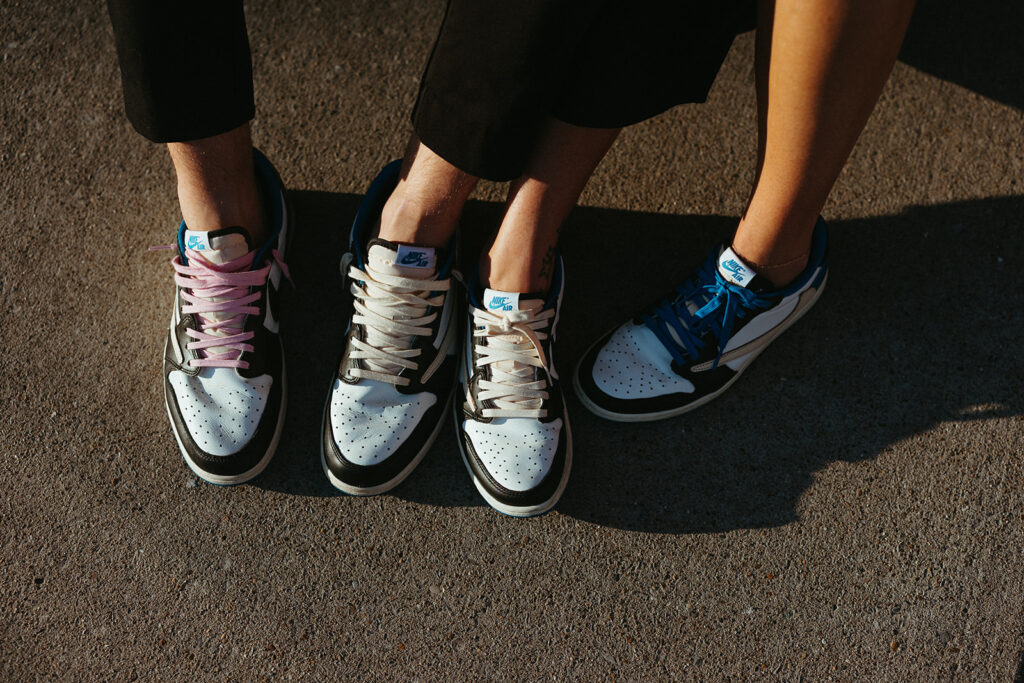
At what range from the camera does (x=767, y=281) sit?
138 centimetres

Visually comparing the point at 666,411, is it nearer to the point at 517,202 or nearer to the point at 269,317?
the point at 517,202

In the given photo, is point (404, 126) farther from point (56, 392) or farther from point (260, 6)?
point (56, 392)

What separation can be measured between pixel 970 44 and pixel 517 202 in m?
1.31

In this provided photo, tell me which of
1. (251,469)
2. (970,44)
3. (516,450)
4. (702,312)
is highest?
(970,44)

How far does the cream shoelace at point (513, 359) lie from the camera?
4.33 feet

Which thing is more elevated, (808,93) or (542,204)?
(808,93)

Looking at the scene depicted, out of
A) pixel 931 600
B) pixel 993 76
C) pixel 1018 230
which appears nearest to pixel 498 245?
pixel 931 600

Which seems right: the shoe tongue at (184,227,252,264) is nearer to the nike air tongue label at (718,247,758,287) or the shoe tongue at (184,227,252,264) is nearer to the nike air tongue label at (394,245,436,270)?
the nike air tongue label at (394,245,436,270)

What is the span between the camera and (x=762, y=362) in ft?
5.02

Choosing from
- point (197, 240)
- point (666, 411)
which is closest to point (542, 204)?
point (666, 411)

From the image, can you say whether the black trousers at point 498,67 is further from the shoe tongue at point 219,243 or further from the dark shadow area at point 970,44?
the dark shadow area at point 970,44

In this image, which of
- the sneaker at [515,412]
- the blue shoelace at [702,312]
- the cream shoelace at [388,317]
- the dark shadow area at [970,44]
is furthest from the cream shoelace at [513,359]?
the dark shadow area at [970,44]

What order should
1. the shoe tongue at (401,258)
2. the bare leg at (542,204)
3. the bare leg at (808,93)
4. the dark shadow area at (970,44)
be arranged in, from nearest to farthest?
the bare leg at (808,93), the bare leg at (542,204), the shoe tongue at (401,258), the dark shadow area at (970,44)

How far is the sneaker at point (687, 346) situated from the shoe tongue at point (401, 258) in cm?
42
